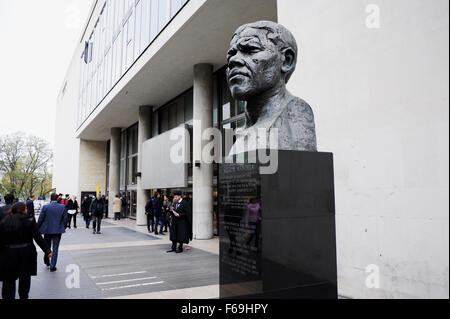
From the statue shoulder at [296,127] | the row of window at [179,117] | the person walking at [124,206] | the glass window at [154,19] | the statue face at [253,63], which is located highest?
the glass window at [154,19]

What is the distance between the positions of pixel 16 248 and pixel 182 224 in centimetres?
564

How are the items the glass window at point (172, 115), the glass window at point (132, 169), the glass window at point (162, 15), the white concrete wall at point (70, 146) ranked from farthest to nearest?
1. the white concrete wall at point (70, 146)
2. the glass window at point (132, 169)
3. the glass window at point (172, 115)
4. the glass window at point (162, 15)

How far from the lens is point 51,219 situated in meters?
7.89

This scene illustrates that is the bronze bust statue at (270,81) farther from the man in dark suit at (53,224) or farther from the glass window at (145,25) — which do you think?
the glass window at (145,25)

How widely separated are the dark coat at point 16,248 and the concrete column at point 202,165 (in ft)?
29.7

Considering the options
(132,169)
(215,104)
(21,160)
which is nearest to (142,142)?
(132,169)

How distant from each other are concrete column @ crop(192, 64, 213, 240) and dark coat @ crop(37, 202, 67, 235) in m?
6.57

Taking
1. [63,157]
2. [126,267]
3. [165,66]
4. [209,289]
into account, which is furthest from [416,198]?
[63,157]

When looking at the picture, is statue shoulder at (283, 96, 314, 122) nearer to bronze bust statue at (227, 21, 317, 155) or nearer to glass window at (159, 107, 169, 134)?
bronze bust statue at (227, 21, 317, 155)

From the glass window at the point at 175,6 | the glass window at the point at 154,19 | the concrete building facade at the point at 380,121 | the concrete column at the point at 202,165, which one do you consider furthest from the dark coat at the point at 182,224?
the glass window at the point at 154,19

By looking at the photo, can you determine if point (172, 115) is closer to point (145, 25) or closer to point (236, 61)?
point (145, 25)

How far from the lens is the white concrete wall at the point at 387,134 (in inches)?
175

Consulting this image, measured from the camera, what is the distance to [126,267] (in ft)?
26.4

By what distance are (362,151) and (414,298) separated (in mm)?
2239
